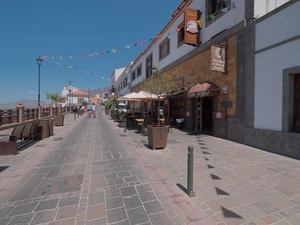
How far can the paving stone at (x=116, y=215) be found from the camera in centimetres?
242

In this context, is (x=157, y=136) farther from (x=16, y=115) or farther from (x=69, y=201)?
(x=16, y=115)

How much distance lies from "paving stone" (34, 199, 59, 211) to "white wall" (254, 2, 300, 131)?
6877 millimetres

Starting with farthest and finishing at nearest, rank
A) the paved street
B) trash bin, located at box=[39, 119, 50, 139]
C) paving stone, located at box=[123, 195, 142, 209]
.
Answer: trash bin, located at box=[39, 119, 50, 139] < paving stone, located at box=[123, 195, 142, 209] < the paved street

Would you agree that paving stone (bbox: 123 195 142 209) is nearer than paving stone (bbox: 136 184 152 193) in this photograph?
Yes

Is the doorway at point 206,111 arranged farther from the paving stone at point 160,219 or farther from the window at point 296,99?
the paving stone at point 160,219

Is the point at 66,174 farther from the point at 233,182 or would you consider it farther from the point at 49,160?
the point at 233,182

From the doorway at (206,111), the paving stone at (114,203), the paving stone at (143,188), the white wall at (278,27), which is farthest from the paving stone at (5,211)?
the doorway at (206,111)

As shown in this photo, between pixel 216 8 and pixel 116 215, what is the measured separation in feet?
35.4

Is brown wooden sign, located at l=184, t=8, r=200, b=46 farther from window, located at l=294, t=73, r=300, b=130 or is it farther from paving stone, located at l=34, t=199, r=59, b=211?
paving stone, located at l=34, t=199, r=59, b=211

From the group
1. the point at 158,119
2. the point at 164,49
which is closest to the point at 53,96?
the point at 164,49

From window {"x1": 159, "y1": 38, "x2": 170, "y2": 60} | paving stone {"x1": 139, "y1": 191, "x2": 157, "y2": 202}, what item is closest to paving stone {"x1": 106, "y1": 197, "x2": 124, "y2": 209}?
paving stone {"x1": 139, "y1": 191, "x2": 157, "y2": 202}

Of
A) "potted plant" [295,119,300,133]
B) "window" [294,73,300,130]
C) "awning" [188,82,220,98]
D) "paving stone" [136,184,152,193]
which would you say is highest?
"awning" [188,82,220,98]

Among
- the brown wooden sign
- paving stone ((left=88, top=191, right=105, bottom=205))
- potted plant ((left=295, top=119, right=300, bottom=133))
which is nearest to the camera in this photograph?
paving stone ((left=88, top=191, right=105, bottom=205))

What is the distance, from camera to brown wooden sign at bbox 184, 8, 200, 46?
9734 mm
